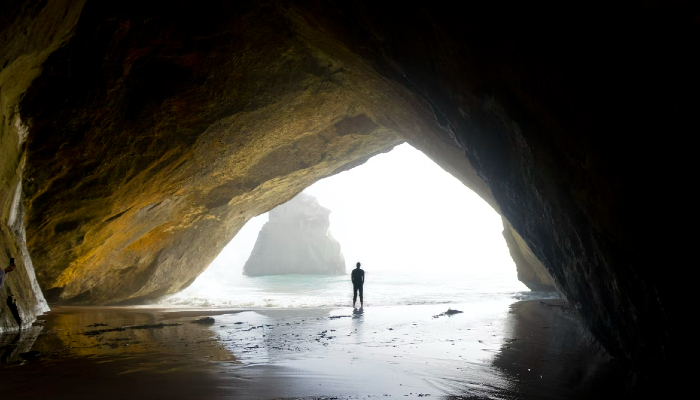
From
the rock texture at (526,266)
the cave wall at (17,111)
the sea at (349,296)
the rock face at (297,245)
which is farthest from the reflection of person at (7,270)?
the rock face at (297,245)

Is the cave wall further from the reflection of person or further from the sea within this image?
the sea

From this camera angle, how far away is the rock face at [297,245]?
7188 cm

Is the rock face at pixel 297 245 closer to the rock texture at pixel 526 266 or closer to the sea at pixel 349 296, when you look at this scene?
the sea at pixel 349 296

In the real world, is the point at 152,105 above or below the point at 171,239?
above

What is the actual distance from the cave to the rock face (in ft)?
183

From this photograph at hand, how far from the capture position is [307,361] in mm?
5125

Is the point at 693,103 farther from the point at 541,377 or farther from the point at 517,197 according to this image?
the point at 517,197

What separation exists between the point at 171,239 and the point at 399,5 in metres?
13.4

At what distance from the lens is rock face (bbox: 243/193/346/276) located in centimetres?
7188

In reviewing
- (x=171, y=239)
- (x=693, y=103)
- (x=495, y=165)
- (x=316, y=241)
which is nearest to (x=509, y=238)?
(x=171, y=239)

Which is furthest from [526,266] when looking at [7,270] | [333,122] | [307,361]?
[7,270]

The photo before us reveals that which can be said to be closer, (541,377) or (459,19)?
(459,19)

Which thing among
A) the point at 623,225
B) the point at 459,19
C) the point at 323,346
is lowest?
the point at 323,346

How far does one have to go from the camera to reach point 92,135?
8.95 m
